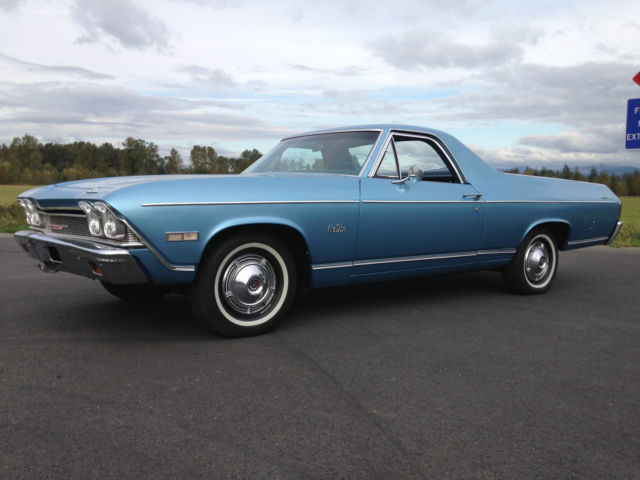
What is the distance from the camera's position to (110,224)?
3414 mm

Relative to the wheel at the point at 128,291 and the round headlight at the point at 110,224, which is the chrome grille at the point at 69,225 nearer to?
the round headlight at the point at 110,224

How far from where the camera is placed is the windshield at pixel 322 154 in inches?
183

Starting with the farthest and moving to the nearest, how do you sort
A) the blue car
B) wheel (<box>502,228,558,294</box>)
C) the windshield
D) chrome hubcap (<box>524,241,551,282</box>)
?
chrome hubcap (<box>524,241,551,282</box>), wheel (<box>502,228,558,294</box>), the windshield, the blue car

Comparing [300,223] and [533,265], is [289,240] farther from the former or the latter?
[533,265]

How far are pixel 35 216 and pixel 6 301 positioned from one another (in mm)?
1200

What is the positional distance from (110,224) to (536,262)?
4.09m

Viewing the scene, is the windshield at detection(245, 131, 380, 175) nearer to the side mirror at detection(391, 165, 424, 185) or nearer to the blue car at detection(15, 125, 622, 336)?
the blue car at detection(15, 125, 622, 336)

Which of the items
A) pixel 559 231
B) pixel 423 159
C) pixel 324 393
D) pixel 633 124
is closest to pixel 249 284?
pixel 324 393

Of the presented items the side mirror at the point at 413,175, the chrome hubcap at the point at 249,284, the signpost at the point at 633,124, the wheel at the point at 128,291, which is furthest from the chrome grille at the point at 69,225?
the signpost at the point at 633,124

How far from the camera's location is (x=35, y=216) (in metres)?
4.20

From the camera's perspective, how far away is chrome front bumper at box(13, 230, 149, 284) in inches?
133

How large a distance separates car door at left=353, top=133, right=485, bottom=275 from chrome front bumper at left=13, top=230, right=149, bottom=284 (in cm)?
167

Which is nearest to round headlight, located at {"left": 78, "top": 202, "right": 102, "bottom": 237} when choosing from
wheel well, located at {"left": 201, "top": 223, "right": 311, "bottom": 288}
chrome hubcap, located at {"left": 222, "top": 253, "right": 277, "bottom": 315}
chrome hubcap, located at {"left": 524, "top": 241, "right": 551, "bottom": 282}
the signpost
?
wheel well, located at {"left": 201, "top": 223, "right": 311, "bottom": 288}

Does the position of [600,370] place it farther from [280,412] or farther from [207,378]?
[207,378]
